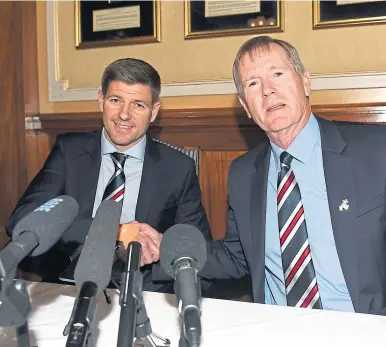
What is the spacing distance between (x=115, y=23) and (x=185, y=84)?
0.55 meters

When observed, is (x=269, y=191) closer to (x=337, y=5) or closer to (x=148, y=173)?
(x=148, y=173)

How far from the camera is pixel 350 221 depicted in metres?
1.77

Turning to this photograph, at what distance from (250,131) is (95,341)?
67.1 inches

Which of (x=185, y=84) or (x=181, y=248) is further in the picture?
(x=185, y=84)

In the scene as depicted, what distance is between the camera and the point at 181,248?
94 centimetres

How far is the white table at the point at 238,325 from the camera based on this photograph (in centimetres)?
130

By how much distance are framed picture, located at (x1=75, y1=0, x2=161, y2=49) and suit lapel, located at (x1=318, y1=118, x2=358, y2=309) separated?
56.0 inches

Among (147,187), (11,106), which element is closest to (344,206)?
(147,187)

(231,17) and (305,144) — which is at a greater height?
(231,17)

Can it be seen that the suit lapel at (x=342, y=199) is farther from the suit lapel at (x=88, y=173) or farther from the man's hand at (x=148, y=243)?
the suit lapel at (x=88, y=173)

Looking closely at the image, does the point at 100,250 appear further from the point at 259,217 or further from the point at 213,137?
the point at 213,137

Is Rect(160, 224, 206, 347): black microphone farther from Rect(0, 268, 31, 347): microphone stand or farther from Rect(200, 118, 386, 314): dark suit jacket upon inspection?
Rect(200, 118, 386, 314): dark suit jacket

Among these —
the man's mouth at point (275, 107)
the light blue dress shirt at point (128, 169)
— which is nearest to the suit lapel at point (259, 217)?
the man's mouth at point (275, 107)

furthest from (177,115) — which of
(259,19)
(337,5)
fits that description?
(337,5)
